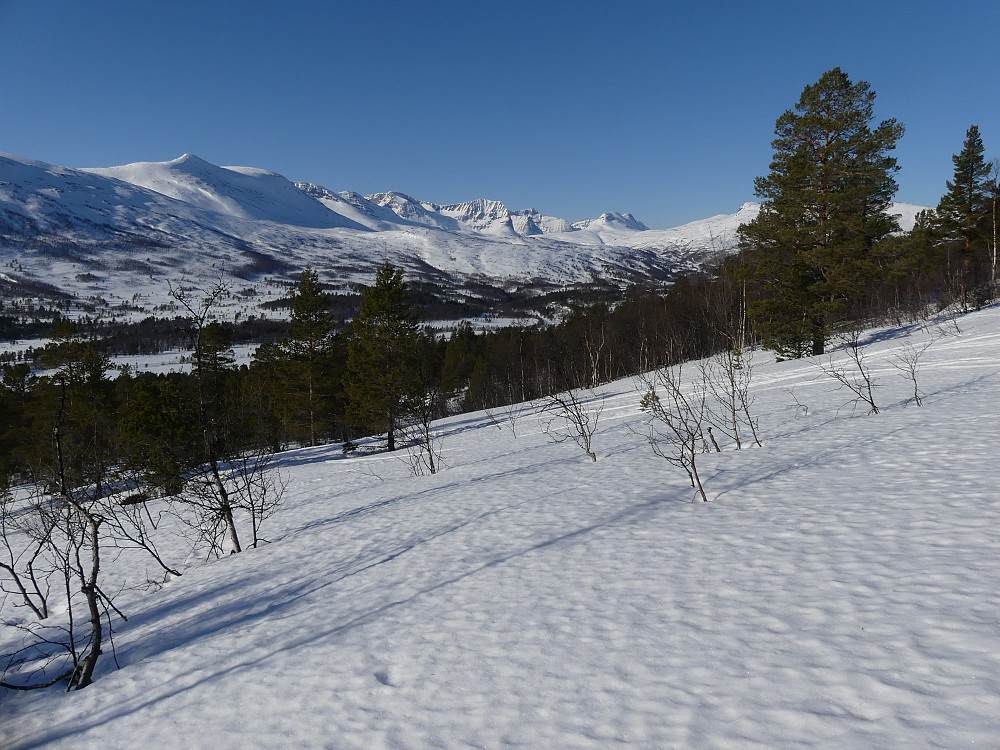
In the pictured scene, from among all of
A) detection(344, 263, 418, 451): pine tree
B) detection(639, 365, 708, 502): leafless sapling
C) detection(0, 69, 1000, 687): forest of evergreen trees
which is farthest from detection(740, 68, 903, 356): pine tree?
detection(344, 263, 418, 451): pine tree

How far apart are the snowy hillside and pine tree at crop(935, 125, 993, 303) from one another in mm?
30616

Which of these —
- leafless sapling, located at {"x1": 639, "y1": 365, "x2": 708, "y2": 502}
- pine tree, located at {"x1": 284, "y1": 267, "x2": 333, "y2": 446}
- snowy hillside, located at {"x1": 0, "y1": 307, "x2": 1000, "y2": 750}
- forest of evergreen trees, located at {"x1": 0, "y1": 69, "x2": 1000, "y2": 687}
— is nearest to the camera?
snowy hillside, located at {"x1": 0, "y1": 307, "x2": 1000, "y2": 750}

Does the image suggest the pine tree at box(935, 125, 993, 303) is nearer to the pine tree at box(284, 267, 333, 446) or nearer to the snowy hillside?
the snowy hillside

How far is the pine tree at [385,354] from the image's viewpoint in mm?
21453

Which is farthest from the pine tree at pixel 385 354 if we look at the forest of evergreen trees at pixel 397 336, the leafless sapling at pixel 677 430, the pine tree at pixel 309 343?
the leafless sapling at pixel 677 430

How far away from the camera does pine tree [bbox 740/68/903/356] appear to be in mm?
17750

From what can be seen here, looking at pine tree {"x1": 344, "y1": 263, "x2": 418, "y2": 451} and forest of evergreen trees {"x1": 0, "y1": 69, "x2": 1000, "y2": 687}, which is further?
pine tree {"x1": 344, "y1": 263, "x2": 418, "y2": 451}

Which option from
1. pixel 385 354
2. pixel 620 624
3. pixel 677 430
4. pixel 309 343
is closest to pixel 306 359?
pixel 309 343

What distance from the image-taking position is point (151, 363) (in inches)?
4144

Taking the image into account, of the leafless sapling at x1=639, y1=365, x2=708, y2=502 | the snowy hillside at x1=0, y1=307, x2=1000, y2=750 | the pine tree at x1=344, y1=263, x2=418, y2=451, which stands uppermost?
the pine tree at x1=344, y1=263, x2=418, y2=451

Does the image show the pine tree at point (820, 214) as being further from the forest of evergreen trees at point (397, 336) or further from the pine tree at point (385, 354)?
the pine tree at point (385, 354)

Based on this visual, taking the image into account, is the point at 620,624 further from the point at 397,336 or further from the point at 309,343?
the point at 309,343

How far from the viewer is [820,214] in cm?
1880

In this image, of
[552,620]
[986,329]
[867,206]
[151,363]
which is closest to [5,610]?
[552,620]
